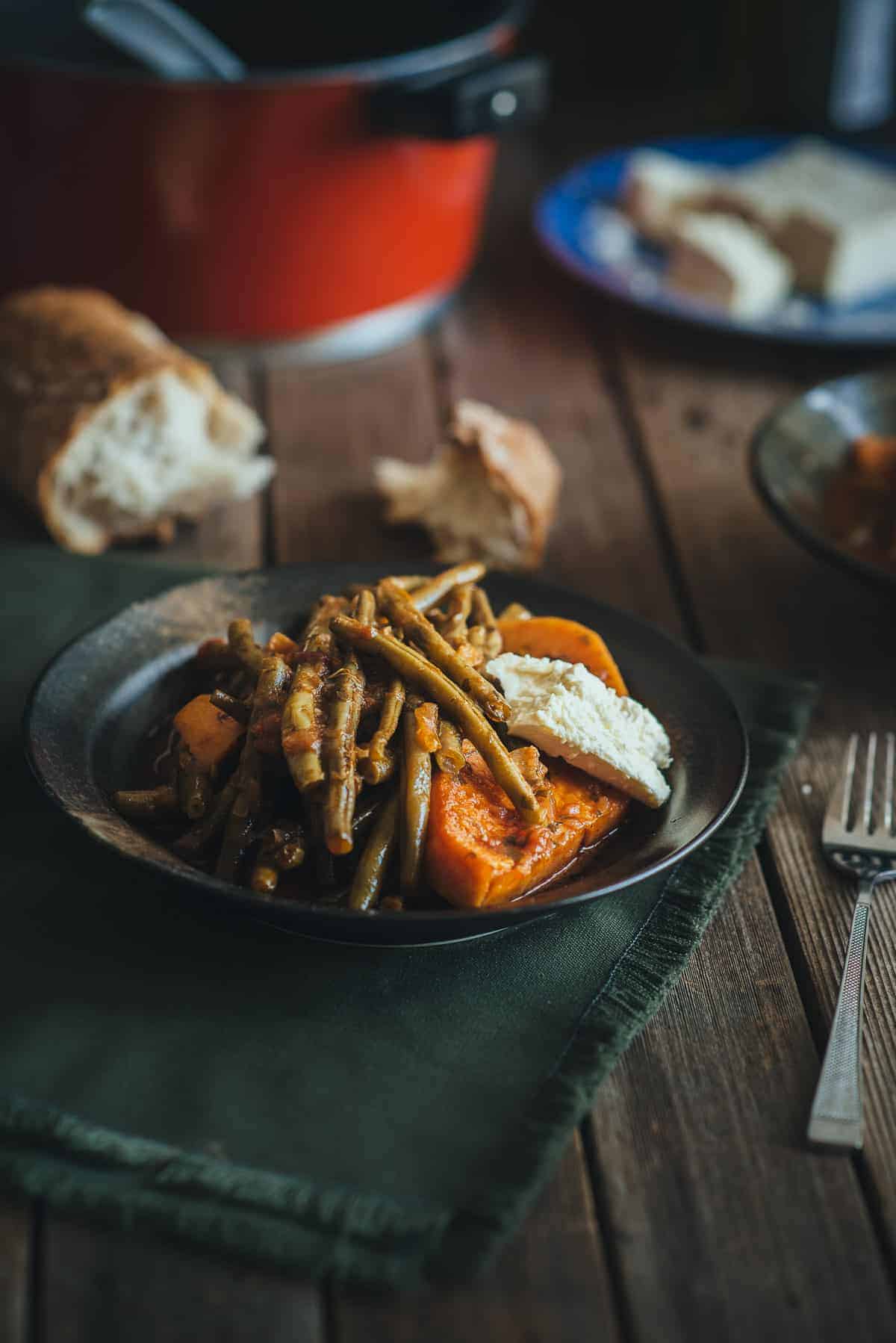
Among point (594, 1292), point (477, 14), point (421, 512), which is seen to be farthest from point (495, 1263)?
point (477, 14)

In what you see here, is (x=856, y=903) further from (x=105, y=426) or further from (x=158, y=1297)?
(x=105, y=426)

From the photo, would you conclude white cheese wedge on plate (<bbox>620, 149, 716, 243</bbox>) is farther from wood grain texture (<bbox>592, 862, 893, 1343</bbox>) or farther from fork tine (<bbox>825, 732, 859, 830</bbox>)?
wood grain texture (<bbox>592, 862, 893, 1343</bbox>)

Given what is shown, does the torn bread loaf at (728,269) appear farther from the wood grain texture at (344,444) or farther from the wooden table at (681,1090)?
the wood grain texture at (344,444)

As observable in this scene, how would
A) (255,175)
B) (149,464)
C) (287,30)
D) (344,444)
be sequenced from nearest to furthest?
(149,464)
(255,175)
(344,444)
(287,30)

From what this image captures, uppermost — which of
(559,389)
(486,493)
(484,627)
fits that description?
(484,627)

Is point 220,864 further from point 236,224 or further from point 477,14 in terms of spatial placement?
point 477,14

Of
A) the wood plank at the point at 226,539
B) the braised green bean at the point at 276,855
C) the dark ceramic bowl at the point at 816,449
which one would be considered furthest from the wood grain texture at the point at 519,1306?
the wood plank at the point at 226,539

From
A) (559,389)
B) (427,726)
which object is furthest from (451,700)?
(559,389)
